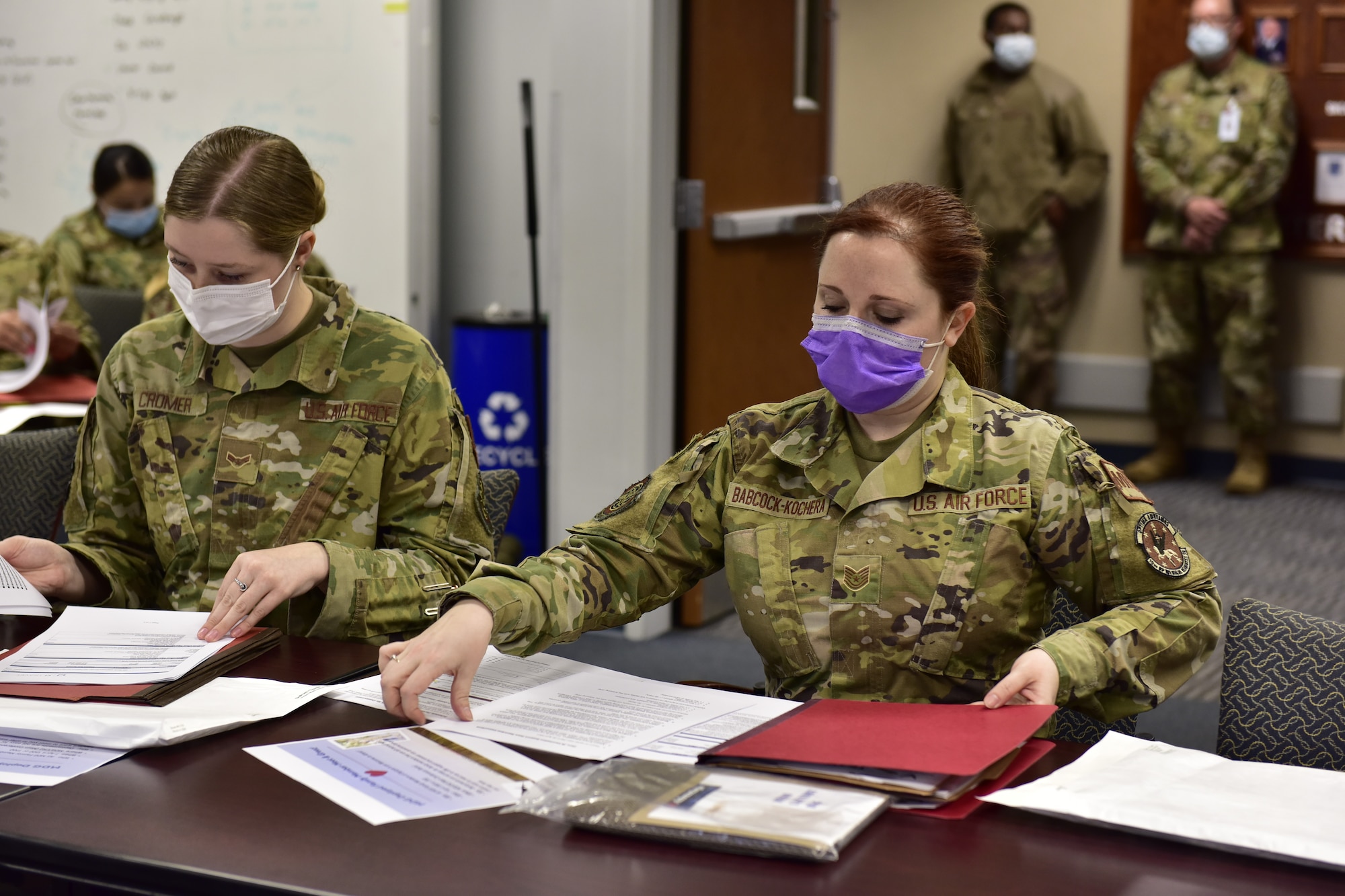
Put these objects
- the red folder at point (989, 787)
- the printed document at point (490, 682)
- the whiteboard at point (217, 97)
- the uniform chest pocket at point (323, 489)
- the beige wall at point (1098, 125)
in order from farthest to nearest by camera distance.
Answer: the beige wall at point (1098, 125), the whiteboard at point (217, 97), the uniform chest pocket at point (323, 489), the printed document at point (490, 682), the red folder at point (989, 787)

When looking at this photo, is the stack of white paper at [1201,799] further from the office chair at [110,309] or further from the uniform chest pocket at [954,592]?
the office chair at [110,309]

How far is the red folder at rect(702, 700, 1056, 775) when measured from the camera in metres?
1.13

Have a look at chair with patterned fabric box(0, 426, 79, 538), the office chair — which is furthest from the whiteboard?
chair with patterned fabric box(0, 426, 79, 538)

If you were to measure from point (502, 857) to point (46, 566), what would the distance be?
0.99 meters

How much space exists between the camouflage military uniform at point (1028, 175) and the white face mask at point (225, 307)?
4361 mm

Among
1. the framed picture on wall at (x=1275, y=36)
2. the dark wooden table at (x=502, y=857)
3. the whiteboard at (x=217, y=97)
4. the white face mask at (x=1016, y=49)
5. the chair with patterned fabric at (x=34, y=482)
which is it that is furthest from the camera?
the white face mask at (x=1016, y=49)

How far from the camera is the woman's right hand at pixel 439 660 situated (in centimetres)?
129

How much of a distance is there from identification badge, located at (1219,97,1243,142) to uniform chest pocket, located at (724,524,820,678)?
4.44 metres

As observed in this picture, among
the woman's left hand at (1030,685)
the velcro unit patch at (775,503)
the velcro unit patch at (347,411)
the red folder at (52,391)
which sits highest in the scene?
the velcro unit patch at (347,411)

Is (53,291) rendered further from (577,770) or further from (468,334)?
(577,770)

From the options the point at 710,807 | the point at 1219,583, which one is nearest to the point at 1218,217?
the point at 1219,583

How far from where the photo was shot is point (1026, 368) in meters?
5.95

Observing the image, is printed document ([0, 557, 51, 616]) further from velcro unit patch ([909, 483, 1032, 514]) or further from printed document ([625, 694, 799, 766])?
velcro unit patch ([909, 483, 1032, 514])

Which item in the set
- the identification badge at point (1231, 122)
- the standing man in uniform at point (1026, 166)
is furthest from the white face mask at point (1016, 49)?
the identification badge at point (1231, 122)
